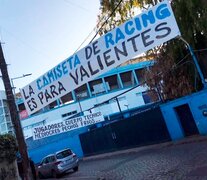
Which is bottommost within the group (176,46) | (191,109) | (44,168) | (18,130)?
(44,168)

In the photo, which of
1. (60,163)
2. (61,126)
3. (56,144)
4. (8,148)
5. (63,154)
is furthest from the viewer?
(56,144)

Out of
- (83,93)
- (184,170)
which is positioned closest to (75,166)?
(184,170)

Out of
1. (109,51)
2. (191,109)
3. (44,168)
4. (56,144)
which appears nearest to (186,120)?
(191,109)

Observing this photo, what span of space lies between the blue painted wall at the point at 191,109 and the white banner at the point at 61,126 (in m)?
9.60

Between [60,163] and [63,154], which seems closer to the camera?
[60,163]

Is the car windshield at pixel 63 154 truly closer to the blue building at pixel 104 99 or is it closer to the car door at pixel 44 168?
the car door at pixel 44 168

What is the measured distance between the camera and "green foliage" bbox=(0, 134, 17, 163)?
12973 mm

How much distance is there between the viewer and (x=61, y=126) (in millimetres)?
30578

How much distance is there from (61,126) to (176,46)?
44.6ft

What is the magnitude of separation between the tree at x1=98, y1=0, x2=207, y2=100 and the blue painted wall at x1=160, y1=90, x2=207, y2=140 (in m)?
1.05

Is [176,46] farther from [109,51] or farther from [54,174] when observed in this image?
[109,51]

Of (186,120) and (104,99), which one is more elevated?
(104,99)

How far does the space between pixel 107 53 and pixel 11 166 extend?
7.78m

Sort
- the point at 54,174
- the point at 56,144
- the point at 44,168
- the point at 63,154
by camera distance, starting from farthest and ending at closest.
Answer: the point at 56,144
the point at 44,168
the point at 63,154
the point at 54,174
